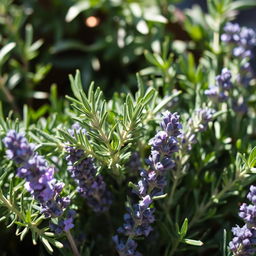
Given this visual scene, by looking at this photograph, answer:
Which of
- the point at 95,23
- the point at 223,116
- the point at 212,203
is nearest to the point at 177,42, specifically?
the point at 95,23

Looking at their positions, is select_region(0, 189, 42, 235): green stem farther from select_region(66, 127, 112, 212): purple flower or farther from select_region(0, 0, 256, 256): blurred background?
select_region(0, 0, 256, 256): blurred background

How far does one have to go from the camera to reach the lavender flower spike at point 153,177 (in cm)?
60

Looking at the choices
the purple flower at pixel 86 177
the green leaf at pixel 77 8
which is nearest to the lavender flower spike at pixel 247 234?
the purple flower at pixel 86 177

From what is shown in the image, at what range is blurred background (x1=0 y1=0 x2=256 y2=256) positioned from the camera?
1093mm

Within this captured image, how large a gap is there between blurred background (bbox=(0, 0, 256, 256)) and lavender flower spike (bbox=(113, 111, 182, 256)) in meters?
0.49

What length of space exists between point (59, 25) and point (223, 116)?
22.6 inches

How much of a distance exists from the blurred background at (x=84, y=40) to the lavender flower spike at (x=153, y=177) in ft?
1.61

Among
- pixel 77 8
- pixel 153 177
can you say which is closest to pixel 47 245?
pixel 153 177

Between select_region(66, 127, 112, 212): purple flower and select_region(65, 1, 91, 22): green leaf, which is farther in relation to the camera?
select_region(65, 1, 91, 22): green leaf

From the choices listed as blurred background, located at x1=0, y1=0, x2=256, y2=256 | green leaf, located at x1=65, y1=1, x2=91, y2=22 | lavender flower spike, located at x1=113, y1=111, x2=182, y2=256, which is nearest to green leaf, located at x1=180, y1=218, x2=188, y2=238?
lavender flower spike, located at x1=113, y1=111, x2=182, y2=256

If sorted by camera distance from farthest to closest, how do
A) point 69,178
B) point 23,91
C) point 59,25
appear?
1. point 59,25
2. point 23,91
3. point 69,178

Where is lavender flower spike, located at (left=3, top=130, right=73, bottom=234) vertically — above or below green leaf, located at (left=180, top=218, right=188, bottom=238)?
above

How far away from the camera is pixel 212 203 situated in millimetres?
752

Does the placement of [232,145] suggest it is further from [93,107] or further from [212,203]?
[93,107]
